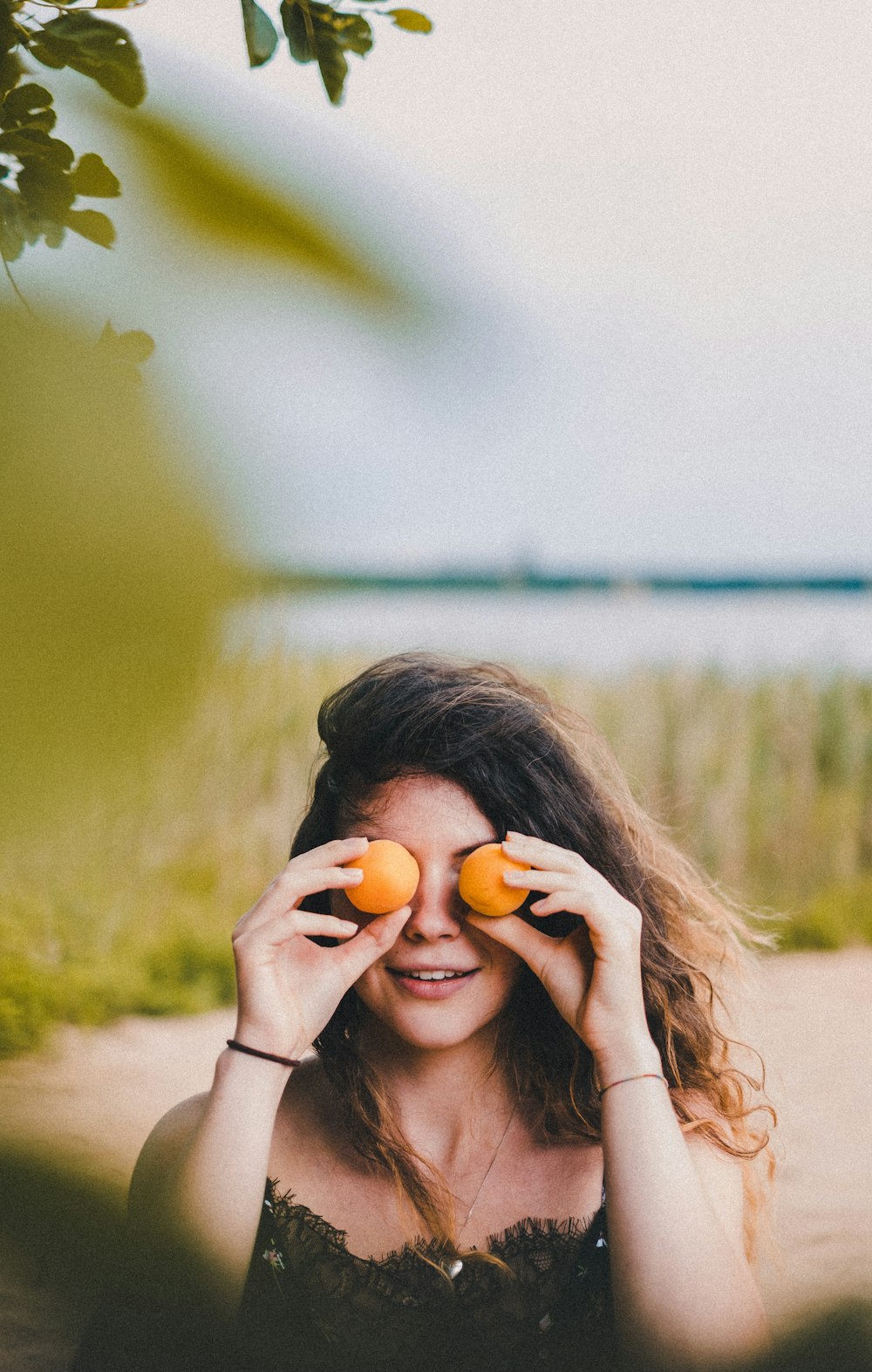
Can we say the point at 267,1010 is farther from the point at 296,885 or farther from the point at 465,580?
the point at 465,580

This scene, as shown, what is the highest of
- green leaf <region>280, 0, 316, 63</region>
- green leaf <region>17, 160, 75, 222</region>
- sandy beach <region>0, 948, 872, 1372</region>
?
green leaf <region>280, 0, 316, 63</region>

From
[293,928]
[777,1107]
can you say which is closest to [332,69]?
[293,928]

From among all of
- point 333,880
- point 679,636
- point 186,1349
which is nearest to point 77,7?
point 186,1349

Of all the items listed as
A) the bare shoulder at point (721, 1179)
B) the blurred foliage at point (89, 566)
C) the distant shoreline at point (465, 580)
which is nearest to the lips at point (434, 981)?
the bare shoulder at point (721, 1179)

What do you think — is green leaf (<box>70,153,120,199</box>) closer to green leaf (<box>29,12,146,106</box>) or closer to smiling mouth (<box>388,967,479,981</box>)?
green leaf (<box>29,12,146,106</box>)

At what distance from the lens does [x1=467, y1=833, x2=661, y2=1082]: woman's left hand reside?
3.49 feet

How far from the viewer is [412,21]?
1.12 ft

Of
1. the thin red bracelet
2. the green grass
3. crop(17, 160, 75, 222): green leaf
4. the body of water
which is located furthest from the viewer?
the body of water

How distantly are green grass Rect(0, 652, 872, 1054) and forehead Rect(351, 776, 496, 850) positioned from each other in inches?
78.1

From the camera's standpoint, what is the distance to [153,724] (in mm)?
176

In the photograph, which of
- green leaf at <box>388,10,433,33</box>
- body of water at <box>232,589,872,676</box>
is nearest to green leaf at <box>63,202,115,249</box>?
green leaf at <box>388,10,433,33</box>

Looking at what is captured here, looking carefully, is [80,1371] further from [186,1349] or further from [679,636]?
[679,636]

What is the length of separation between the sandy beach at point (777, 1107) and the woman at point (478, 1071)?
0.13 m

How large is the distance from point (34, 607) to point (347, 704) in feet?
4.25
